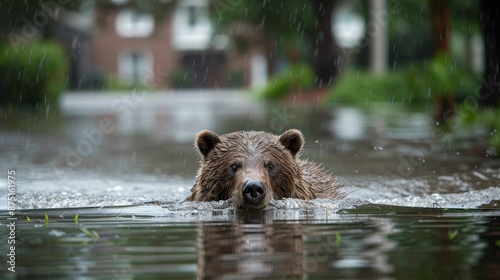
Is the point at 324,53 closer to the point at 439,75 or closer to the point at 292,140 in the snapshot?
the point at 439,75

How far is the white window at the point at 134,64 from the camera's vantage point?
8131cm

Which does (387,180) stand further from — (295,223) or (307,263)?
(307,263)

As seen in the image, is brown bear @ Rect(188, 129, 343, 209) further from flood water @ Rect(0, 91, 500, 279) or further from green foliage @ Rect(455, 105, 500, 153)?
green foliage @ Rect(455, 105, 500, 153)

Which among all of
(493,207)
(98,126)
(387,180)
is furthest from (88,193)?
(98,126)

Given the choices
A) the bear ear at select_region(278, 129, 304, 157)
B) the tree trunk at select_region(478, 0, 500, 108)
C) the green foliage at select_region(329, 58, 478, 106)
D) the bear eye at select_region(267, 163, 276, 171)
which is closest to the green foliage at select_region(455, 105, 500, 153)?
the tree trunk at select_region(478, 0, 500, 108)

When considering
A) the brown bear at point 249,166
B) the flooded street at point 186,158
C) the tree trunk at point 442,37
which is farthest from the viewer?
the tree trunk at point 442,37

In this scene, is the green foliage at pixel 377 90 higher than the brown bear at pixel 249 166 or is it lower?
higher

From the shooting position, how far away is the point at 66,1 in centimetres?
3344

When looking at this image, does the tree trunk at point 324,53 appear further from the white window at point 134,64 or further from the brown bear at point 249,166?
the white window at point 134,64

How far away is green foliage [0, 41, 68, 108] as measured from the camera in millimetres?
33406

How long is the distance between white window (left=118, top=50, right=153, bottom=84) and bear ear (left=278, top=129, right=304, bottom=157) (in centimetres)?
7229

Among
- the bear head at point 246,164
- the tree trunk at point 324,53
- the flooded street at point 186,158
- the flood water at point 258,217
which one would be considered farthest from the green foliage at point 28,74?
the bear head at point 246,164

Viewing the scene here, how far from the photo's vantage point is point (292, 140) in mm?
9438

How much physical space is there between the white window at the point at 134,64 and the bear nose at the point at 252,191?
7348 cm
